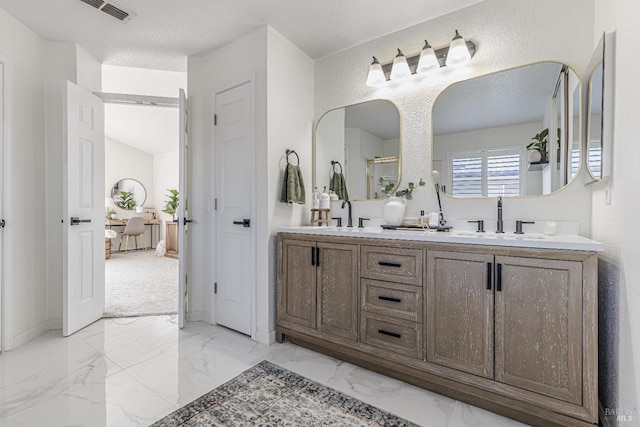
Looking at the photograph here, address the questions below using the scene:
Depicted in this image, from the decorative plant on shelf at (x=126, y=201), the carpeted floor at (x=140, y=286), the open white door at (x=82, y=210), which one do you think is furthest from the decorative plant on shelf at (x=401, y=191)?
the decorative plant on shelf at (x=126, y=201)

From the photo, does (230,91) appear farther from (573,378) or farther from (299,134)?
(573,378)

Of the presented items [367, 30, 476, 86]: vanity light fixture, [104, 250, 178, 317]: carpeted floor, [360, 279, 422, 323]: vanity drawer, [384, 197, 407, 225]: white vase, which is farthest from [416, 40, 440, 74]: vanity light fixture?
[104, 250, 178, 317]: carpeted floor

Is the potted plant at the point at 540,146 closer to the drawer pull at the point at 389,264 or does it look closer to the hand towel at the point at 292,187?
the drawer pull at the point at 389,264

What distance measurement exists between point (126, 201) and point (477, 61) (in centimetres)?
822

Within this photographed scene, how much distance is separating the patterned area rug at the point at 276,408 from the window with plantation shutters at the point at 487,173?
5.00 ft

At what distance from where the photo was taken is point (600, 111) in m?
1.53

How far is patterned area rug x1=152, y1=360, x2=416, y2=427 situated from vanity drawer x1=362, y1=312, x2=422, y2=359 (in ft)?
1.17

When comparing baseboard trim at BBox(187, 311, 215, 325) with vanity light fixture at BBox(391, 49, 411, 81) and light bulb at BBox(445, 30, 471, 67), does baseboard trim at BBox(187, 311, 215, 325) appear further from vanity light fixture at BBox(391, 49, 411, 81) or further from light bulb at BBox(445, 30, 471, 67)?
light bulb at BBox(445, 30, 471, 67)

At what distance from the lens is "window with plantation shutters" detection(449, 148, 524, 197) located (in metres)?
2.00

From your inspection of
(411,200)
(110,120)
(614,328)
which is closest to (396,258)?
(411,200)

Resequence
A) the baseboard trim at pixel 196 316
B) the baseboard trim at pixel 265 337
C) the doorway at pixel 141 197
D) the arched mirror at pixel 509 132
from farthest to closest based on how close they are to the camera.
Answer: the doorway at pixel 141 197
the baseboard trim at pixel 196 316
the baseboard trim at pixel 265 337
the arched mirror at pixel 509 132

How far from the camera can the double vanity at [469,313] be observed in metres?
1.34

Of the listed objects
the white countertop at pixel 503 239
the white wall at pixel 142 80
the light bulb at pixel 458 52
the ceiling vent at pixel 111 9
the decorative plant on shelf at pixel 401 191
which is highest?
the white wall at pixel 142 80

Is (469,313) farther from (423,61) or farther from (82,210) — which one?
(82,210)
